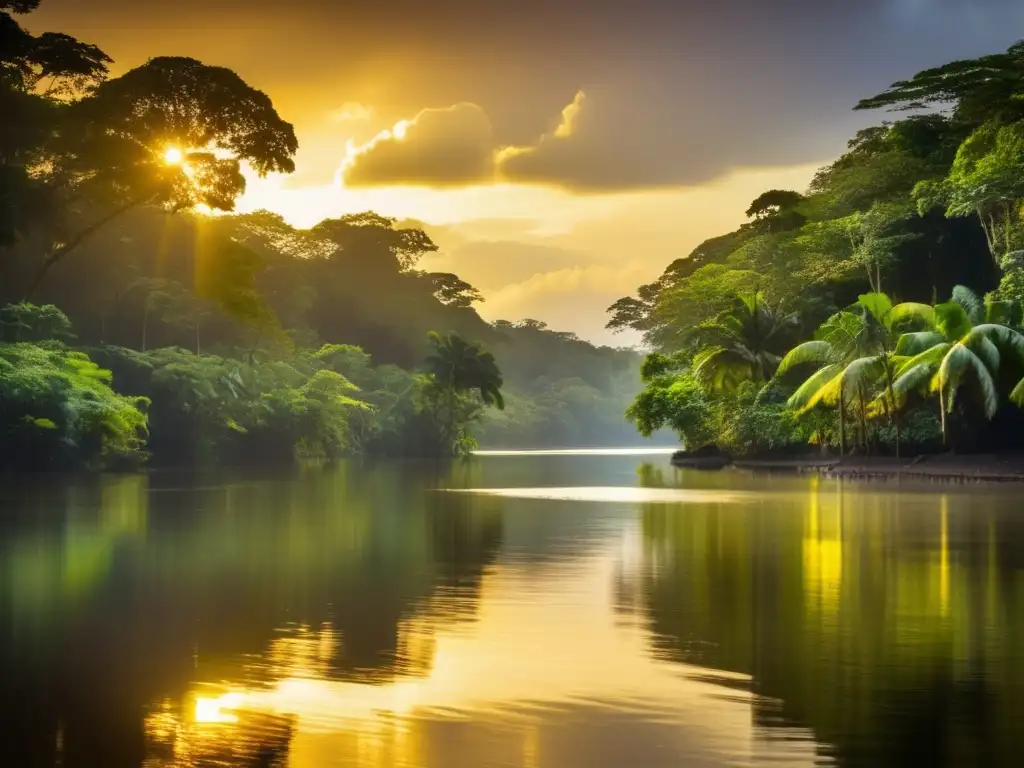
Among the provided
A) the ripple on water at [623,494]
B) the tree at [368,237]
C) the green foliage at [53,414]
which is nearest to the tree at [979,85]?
the ripple on water at [623,494]

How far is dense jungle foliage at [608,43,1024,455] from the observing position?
3869cm

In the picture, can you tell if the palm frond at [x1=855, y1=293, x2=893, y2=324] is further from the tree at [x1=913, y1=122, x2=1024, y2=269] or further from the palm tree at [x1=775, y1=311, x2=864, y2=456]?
the tree at [x1=913, y1=122, x2=1024, y2=269]

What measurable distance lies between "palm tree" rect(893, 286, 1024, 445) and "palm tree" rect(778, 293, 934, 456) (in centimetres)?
75

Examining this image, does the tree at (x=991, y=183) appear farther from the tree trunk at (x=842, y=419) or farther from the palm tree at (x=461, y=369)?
the palm tree at (x=461, y=369)

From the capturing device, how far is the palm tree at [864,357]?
4119 cm

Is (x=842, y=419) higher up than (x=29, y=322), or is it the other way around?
(x=29, y=322)

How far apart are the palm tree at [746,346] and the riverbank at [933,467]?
705 centimetres

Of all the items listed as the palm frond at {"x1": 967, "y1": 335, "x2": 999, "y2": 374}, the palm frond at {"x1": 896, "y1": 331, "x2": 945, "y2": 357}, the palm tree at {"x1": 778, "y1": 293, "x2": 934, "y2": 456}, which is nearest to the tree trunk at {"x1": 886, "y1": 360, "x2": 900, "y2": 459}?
the palm tree at {"x1": 778, "y1": 293, "x2": 934, "y2": 456}

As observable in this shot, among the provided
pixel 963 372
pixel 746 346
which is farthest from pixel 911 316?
pixel 746 346

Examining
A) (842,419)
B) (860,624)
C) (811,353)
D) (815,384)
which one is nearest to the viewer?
(860,624)

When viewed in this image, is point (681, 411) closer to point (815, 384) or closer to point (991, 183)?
point (815, 384)

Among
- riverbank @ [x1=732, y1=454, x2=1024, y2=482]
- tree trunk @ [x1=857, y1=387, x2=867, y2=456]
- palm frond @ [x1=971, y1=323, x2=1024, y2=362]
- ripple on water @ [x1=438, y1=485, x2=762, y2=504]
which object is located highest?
palm frond @ [x1=971, y1=323, x2=1024, y2=362]

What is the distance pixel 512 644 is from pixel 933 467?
31935mm

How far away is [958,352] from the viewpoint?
1470 inches
